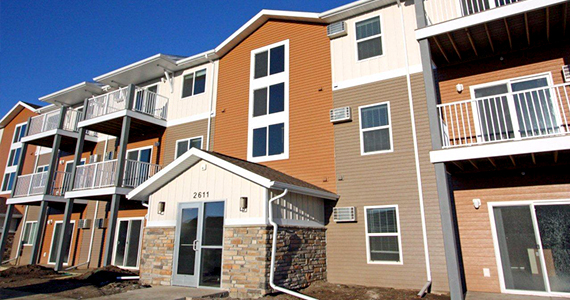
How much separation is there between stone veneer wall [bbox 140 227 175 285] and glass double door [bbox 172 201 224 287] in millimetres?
250

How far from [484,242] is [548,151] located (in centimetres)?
273

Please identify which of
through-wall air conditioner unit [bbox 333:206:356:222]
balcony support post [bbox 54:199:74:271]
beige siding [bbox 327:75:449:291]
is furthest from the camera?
balcony support post [bbox 54:199:74:271]

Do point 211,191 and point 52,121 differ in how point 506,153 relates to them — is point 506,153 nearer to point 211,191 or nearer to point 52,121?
point 211,191

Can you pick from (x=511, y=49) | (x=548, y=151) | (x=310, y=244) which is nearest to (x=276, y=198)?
(x=310, y=244)

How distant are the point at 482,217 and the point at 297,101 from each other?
21.9ft

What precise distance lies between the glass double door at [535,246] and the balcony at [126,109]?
13281 millimetres

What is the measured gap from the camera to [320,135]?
1185cm

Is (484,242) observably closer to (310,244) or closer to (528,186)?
(528,186)

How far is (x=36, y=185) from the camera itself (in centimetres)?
1745

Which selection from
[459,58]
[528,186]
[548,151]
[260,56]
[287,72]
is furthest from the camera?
[260,56]

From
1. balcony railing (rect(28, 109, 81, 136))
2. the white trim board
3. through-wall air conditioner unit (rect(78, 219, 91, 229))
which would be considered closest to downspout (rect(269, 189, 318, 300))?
the white trim board

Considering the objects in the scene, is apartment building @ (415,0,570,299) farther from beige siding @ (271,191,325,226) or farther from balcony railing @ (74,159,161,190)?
balcony railing @ (74,159,161,190)

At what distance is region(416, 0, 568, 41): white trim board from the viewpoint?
7930 mm

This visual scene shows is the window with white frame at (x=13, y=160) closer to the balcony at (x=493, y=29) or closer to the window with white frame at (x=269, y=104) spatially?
the window with white frame at (x=269, y=104)
